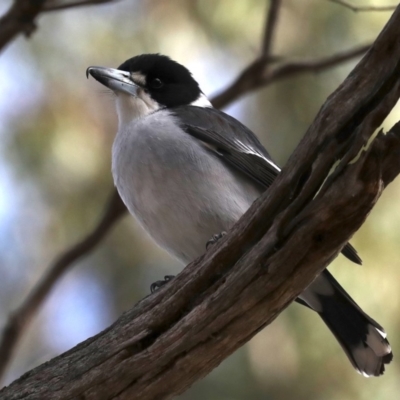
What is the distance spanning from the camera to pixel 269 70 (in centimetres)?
460

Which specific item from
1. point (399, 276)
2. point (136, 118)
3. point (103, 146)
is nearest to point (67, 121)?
point (103, 146)

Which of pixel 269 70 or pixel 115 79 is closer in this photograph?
pixel 115 79

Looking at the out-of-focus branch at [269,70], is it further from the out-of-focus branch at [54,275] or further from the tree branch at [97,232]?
the out-of-focus branch at [54,275]

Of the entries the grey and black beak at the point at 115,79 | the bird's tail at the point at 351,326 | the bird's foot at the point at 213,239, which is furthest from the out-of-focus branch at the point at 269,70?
the bird's tail at the point at 351,326

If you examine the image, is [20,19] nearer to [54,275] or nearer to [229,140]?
[229,140]

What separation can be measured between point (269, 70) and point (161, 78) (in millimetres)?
644

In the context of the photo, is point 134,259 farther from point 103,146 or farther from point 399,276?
point 399,276

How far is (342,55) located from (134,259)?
1931 millimetres

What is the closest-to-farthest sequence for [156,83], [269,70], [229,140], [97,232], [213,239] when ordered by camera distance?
[213,239] < [229,140] < [97,232] < [156,83] < [269,70]

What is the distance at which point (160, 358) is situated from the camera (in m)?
2.64

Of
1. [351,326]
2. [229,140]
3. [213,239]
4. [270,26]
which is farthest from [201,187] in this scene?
[270,26]

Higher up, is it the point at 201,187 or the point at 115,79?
the point at 201,187

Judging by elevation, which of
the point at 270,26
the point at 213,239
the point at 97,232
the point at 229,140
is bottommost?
the point at 97,232

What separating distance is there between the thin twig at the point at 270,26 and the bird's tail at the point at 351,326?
1520mm
